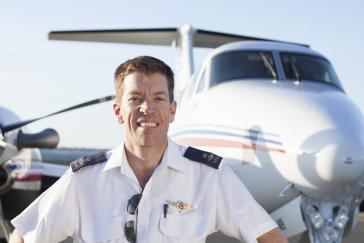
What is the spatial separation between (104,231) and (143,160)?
0.30 m

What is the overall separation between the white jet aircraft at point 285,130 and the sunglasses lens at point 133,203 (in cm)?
270

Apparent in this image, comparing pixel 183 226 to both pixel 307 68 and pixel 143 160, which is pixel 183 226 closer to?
pixel 143 160

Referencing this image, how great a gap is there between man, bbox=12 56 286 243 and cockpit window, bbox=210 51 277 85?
439 cm

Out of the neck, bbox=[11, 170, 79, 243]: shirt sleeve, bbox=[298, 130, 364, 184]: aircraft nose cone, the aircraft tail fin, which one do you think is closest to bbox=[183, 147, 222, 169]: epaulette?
the neck

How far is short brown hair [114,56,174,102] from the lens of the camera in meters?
1.96

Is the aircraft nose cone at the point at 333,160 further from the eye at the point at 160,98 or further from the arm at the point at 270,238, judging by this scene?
the eye at the point at 160,98

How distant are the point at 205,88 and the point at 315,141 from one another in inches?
95.4

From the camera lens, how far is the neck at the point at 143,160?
202 centimetres

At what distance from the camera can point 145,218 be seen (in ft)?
6.32

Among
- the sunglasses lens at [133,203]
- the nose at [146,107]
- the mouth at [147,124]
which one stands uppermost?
the nose at [146,107]

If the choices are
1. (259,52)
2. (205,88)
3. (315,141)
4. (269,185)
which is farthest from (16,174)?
(315,141)

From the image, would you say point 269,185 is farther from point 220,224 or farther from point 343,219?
point 220,224

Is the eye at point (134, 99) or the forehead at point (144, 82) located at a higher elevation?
the forehead at point (144, 82)

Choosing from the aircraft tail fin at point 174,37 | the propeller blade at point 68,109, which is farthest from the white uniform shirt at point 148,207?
the aircraft tail fin at point 174,37
